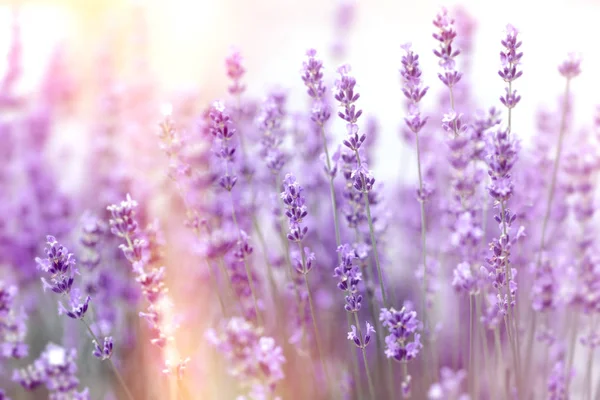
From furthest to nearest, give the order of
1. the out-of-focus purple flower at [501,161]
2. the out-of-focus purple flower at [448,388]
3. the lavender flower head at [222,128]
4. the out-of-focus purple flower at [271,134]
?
the out-of-focus purple flower at [271,134]
the lavender flower head at [222,128]
the out-of-focus purple flower at [501,161]
the out-of-focus purple flower at [448,388]

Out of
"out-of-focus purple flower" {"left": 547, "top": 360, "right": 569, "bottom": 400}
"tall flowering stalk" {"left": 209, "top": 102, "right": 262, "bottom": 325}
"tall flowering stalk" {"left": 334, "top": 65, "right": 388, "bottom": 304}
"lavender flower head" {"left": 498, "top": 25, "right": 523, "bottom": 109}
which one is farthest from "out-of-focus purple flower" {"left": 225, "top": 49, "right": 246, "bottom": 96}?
"out-of-focus purple flower" {"left": 547, "top": 360, "right": 569, "bottom": 400}

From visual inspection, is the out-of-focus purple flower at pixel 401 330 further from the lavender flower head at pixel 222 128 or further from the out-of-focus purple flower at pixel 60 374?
the out-of-focus purple flower at pixel 60 374

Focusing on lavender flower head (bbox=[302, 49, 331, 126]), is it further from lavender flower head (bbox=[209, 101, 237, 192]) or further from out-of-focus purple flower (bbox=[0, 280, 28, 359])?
out-of-focus purple flower (bbox=[0, 280, 28, 359])

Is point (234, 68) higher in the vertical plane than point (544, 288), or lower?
higher

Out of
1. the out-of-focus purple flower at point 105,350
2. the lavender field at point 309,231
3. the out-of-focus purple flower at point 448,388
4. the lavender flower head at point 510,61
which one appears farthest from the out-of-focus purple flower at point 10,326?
the lavender flower head at point 510,61

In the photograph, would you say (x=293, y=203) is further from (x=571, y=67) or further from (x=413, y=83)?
(x=571, y=67)

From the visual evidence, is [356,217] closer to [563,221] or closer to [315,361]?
[315,361]

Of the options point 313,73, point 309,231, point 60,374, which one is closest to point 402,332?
point 313,73

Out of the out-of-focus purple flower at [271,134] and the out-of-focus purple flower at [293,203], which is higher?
the out-of-focus purple flower at [271,134]
